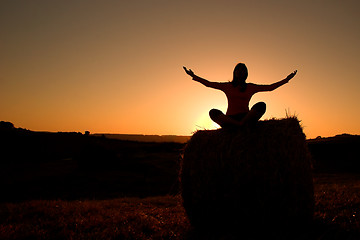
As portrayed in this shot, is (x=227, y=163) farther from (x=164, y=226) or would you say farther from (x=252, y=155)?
(x=164, y=226)

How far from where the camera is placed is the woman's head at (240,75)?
19.1ft

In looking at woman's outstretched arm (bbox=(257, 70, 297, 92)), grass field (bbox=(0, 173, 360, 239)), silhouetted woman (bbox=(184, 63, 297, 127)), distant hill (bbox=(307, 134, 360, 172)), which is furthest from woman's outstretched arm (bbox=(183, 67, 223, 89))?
distant hill (bbox=(307, 134, 360, 172))

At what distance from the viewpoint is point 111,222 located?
18.0 feet

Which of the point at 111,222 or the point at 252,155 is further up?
the point at 252,155

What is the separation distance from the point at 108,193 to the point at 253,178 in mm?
11478

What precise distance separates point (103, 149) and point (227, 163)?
59.5ft

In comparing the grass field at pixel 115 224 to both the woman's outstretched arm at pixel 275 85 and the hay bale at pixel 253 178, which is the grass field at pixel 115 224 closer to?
the hay bale at pixel 253 178

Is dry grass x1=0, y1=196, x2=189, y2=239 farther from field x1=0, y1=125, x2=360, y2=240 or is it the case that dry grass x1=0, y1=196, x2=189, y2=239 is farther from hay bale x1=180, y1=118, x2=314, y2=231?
hay bale x1=180, y1=118, x2=314, y2=231

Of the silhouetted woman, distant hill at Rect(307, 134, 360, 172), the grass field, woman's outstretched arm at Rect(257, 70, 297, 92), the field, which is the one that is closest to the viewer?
the grass field

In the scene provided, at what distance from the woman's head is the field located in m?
1.90

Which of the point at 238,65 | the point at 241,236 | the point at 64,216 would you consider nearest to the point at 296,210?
the point at 241,236

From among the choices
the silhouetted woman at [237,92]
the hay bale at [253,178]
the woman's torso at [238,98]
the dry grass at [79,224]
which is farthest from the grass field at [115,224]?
the woman's torso at [238,98]

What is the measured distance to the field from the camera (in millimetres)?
4777

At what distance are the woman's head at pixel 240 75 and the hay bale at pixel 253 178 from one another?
3.16ft
